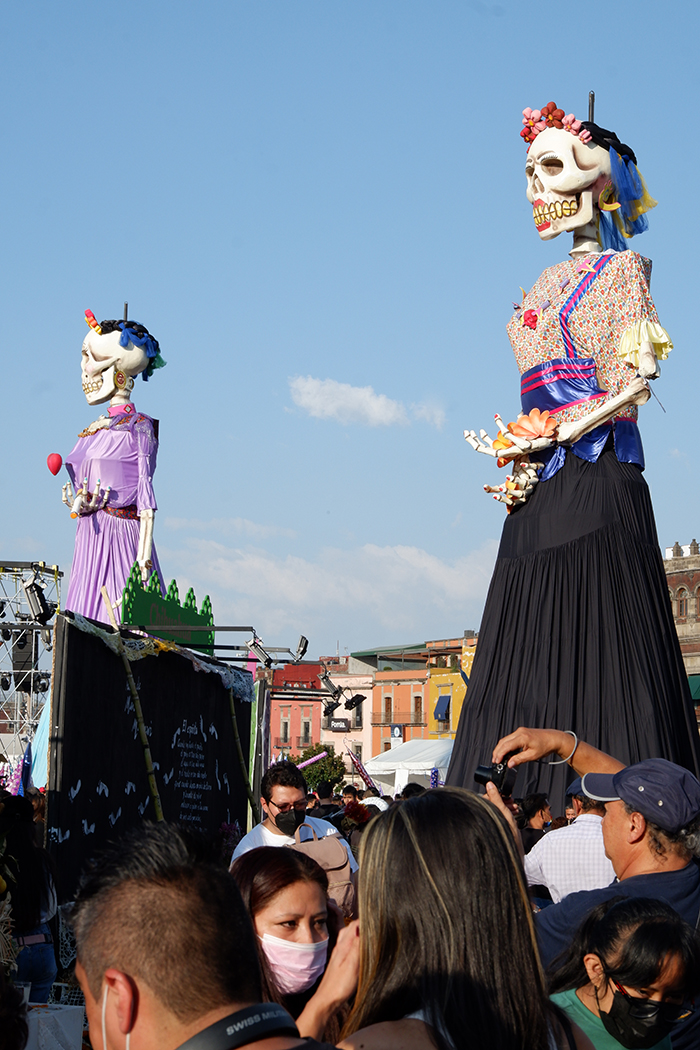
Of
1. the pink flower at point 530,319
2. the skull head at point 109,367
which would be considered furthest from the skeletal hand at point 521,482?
the skull head at point 109,367

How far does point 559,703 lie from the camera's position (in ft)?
32.0

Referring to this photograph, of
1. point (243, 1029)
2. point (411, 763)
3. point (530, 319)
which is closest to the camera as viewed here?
point (243, 1029)

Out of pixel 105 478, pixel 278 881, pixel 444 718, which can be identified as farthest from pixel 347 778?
pixel 278 881

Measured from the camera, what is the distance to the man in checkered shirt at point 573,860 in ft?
13.5

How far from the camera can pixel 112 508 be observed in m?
14.1

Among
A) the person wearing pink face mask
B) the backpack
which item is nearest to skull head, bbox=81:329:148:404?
the backpack

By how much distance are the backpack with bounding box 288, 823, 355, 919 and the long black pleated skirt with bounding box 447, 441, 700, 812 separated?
6.00 meters

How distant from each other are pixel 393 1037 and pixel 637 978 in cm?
106

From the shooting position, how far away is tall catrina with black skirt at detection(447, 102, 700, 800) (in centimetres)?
957

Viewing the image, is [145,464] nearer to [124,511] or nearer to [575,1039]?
[124,511]

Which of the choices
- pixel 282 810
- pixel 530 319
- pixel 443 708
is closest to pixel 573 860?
pixel 282 810

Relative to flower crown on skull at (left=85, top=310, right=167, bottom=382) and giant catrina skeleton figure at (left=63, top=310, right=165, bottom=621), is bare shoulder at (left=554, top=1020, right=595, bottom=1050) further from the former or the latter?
flower crown on skull at (left=85, top=310, right=167, bottom=382)

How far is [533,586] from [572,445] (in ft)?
4.33

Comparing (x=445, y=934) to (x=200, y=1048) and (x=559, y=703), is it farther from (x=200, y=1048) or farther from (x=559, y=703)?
(x=559, y=703)
